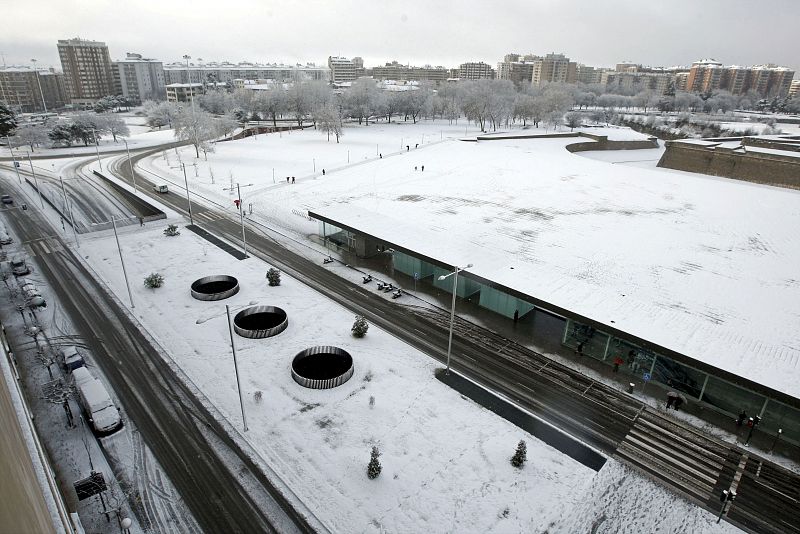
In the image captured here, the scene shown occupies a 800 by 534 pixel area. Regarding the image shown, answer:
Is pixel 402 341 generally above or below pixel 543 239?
below

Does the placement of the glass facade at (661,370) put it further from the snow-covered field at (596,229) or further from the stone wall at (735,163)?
the stone wall at (735,163)

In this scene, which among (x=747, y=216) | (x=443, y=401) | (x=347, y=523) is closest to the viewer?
(x=347, y=523)

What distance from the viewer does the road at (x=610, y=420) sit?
2019cm

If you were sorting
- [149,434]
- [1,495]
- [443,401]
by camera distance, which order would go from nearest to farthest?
1. [1,495]
2. [149,434]
3. [443,401]

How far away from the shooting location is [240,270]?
3991 cm

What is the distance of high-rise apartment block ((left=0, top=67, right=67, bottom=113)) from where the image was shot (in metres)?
167

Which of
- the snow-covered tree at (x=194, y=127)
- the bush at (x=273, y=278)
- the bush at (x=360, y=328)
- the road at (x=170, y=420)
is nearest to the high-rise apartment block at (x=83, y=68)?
the snow-covered tree at (x=194, y=127)

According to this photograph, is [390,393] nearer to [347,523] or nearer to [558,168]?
[347,523]

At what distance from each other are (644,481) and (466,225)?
27081mm

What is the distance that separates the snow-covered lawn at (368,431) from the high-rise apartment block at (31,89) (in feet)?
614

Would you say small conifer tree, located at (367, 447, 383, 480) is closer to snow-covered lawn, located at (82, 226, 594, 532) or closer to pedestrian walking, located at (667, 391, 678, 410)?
snow-covered lawn, located at (82, 226, 594, 532)

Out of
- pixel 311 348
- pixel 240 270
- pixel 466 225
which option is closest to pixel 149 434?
pixel 311 348

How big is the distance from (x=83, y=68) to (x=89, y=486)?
232 metres

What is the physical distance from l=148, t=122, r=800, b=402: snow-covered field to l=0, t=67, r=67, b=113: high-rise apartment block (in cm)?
14115
